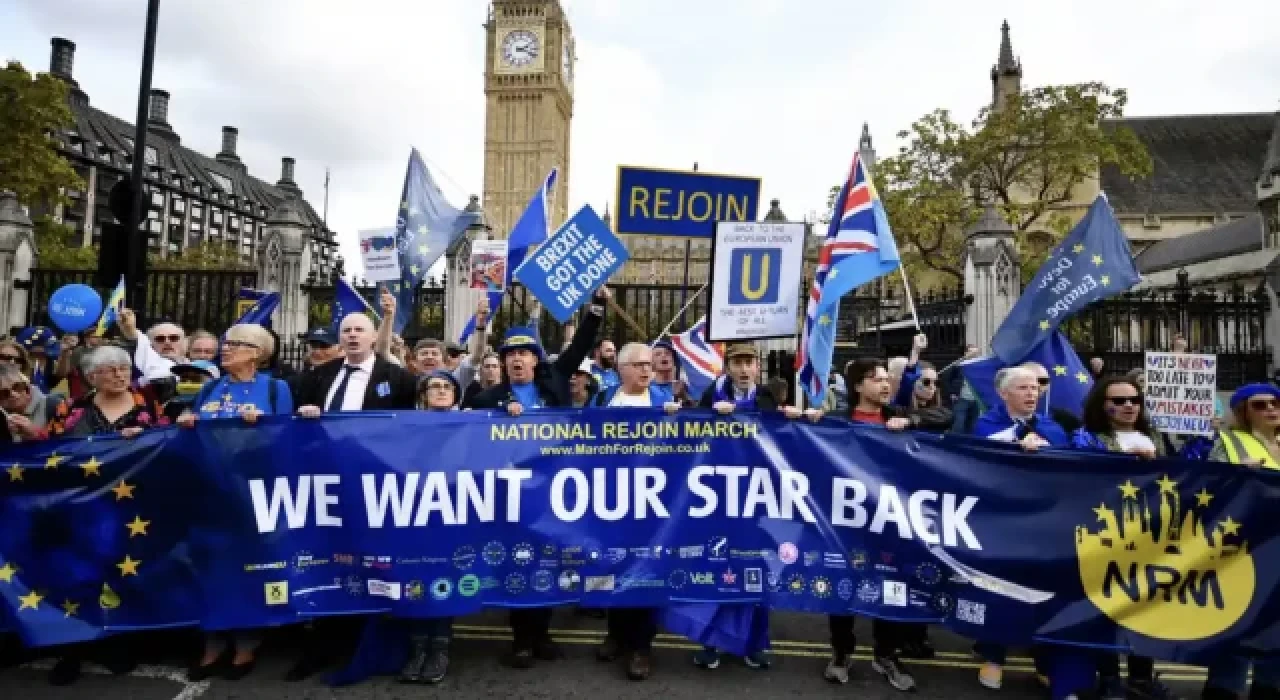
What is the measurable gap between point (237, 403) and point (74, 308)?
3.50 m

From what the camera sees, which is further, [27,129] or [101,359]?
[27,129]

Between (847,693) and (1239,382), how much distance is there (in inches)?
543

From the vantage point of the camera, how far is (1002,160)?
23.2 meters

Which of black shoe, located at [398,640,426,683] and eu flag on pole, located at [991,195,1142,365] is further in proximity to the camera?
eu flag on pole, located at [991,195,1142,365]

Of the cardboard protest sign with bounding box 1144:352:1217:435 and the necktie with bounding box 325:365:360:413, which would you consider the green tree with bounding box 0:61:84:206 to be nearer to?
the necktie with bounding box 325:365:360:413

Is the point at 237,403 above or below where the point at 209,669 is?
above

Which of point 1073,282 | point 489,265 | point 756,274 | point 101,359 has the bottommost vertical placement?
point 101,359

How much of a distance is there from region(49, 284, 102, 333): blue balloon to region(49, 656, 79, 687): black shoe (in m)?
3.56

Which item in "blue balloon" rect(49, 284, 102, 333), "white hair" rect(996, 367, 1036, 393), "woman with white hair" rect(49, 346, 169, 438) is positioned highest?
"blue balloon" rect(49, 284, 102, 333)

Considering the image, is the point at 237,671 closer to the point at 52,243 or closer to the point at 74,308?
the point at 74,308

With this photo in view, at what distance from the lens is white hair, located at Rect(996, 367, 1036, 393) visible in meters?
4.26

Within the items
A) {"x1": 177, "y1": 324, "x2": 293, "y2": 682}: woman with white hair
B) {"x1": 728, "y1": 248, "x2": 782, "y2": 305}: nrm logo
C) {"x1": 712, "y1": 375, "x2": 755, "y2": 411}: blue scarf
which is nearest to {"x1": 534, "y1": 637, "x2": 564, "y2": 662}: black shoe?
{"x1": 177, "y1": 324, "x2": 293, "y2": 682}: woman with white hair

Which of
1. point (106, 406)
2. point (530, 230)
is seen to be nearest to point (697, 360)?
point (530, 230)

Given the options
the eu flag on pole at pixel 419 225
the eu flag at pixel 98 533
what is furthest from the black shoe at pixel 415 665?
the eu flag on pole at pixel 419 225
